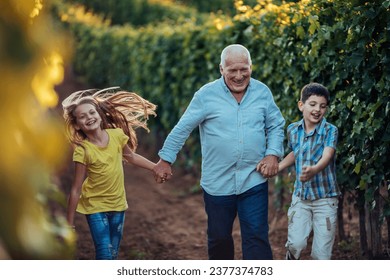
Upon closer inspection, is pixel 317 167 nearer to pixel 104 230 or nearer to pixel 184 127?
pixel 184 127

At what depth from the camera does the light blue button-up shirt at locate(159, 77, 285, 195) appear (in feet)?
18.9

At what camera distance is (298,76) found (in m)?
7.16

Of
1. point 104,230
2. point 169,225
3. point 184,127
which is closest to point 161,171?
point 184,127

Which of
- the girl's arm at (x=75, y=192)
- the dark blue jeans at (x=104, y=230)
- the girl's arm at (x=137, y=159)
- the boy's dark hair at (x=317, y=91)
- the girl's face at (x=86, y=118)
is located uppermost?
the boy's dark hair at (x=317, y=91)

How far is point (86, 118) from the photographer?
5738mm

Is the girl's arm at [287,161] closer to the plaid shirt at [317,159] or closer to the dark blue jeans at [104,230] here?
the plaid shirt at [317,159]

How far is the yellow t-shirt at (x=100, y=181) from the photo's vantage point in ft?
18.6

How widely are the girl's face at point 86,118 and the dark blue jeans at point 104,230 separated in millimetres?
609

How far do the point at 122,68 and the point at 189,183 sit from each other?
17.6 ft

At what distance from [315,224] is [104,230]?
152 cm

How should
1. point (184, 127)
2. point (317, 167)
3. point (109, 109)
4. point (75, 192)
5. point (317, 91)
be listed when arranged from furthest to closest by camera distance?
1. point (109, 109)
2. point (184, 127)
3. point (317, 91)
4. point (317, 167)
5. point (75, 192)

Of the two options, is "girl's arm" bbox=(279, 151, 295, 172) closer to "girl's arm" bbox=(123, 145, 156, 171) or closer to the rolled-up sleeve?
the rolled-up sleeve

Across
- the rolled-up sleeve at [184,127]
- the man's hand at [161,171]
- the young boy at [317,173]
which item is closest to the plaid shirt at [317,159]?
the young boy at [317,173]

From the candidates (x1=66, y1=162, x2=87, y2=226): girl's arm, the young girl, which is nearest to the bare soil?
the young girl
